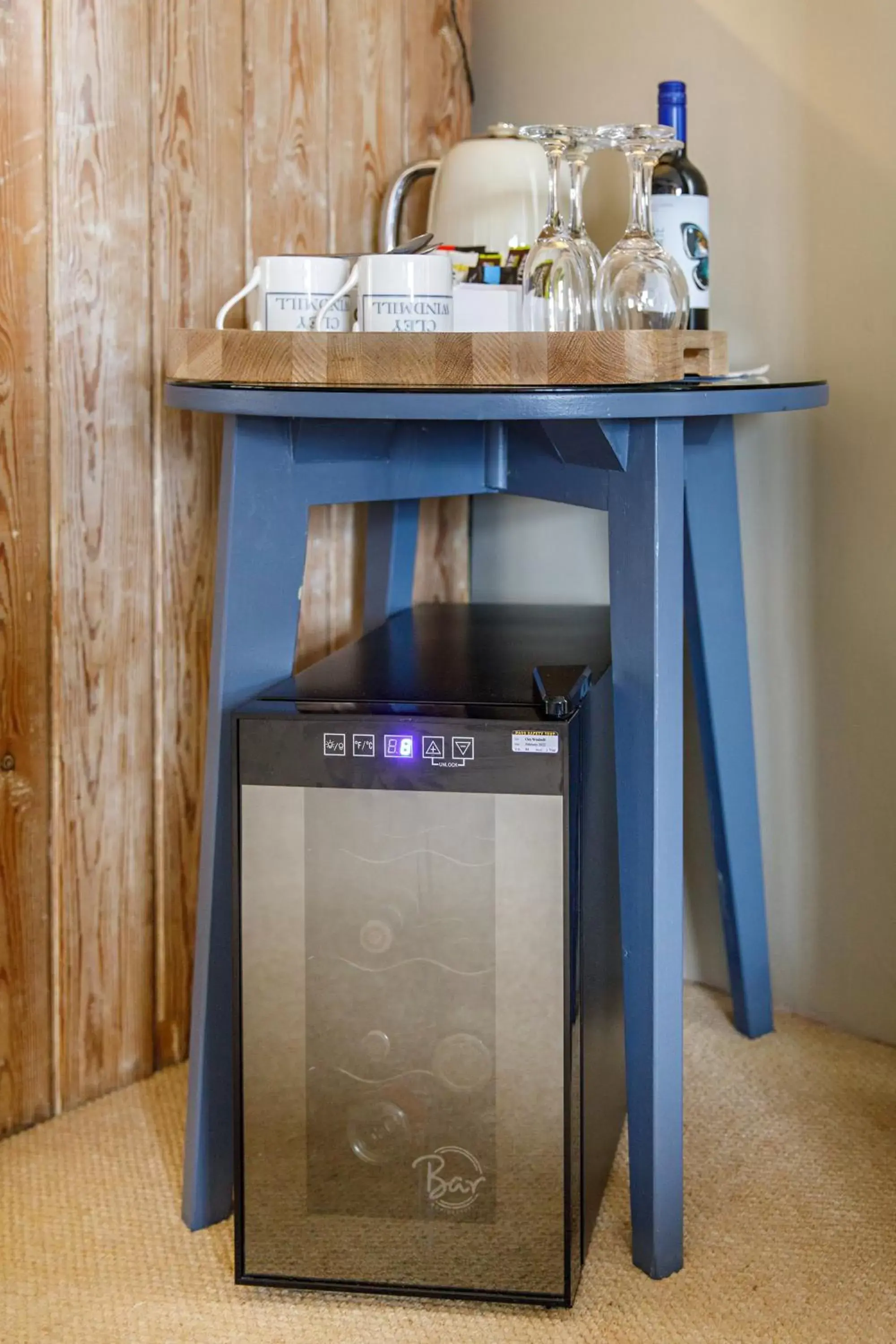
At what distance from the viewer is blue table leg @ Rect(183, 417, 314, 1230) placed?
3.92ft

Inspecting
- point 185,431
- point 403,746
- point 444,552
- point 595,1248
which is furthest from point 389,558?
point 595,1248

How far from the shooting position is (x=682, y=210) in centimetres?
146

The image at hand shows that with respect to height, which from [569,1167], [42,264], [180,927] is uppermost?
[42,264]

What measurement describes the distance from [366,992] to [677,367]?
558mm

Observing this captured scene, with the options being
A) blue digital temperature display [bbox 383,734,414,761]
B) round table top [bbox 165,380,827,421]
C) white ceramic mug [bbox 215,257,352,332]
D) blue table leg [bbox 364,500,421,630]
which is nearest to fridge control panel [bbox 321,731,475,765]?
blue digital temperature display [bbox 383,734,414,761]

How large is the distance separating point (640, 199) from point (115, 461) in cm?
57

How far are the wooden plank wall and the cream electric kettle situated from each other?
16 cm

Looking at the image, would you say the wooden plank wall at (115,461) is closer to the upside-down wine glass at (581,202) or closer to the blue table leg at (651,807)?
the upside-down wine glass at (581,202)

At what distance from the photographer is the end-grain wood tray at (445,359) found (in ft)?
3.49

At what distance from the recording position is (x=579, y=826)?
1118 mm

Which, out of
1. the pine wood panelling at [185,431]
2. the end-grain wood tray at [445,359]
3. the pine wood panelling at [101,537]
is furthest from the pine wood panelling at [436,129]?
the end-grain wood tray at [445,359]

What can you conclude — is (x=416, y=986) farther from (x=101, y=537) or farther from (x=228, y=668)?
(x=101, y=537)

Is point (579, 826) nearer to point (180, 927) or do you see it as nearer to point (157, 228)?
point (180, 927)

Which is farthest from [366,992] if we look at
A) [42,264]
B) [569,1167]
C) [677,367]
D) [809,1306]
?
[42,264]
